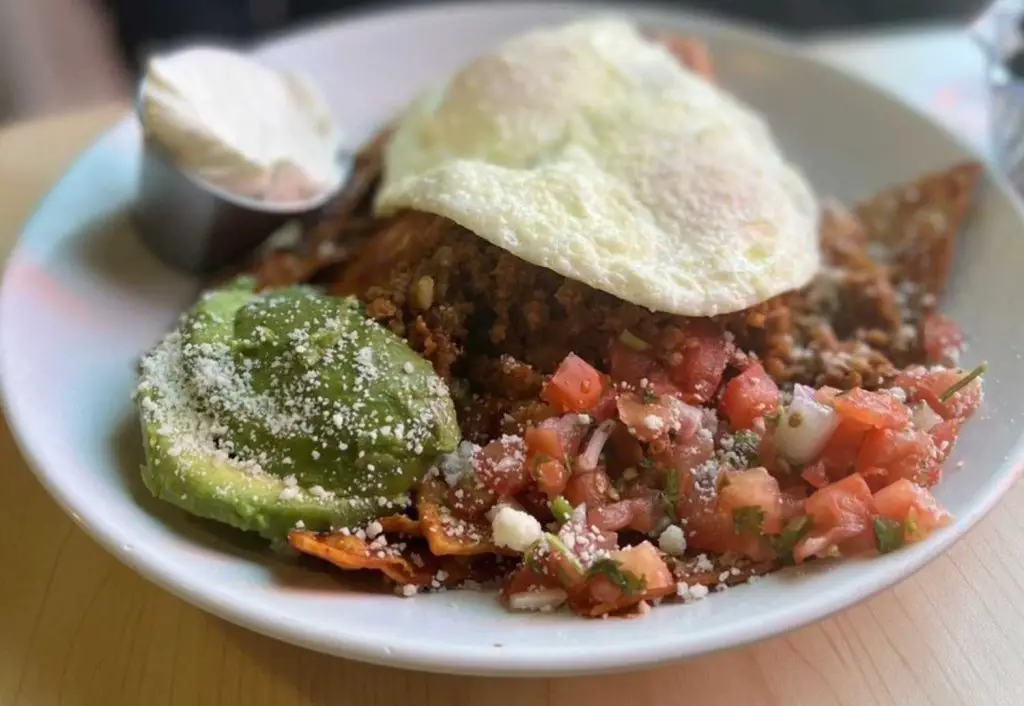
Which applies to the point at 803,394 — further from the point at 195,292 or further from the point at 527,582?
the point at 195,292

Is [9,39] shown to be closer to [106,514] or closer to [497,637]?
[106,514]

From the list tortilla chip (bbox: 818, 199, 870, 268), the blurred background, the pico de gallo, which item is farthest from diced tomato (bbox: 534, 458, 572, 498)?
the blurred background

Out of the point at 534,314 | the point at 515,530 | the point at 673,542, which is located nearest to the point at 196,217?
the point at 534,314

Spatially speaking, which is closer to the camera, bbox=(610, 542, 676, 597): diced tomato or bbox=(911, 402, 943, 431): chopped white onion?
bbox=(610, 542, 676, 597): diced tomato

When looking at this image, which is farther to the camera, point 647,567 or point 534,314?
point 534,314

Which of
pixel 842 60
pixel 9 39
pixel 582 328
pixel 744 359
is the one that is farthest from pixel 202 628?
pixel 9 39

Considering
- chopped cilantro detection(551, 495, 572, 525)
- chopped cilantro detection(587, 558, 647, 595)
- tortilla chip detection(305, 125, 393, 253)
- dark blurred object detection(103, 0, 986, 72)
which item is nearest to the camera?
chopped cilantro detection(587, 558, 647, 595)

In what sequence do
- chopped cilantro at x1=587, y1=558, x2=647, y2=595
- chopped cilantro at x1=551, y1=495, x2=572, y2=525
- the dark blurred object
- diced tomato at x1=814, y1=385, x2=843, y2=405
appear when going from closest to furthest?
chopped cilantro at x1=587, y1=558, x2=647, y2=595
chopped cilantro at x1=551, y1=495, x2=572, y2=525
diced tomato at x1=814, y1=385, x2=843, y2=405
the dark blurred object

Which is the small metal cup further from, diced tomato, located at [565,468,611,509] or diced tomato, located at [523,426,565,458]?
diced tomato, located at [565,468,611,509]
